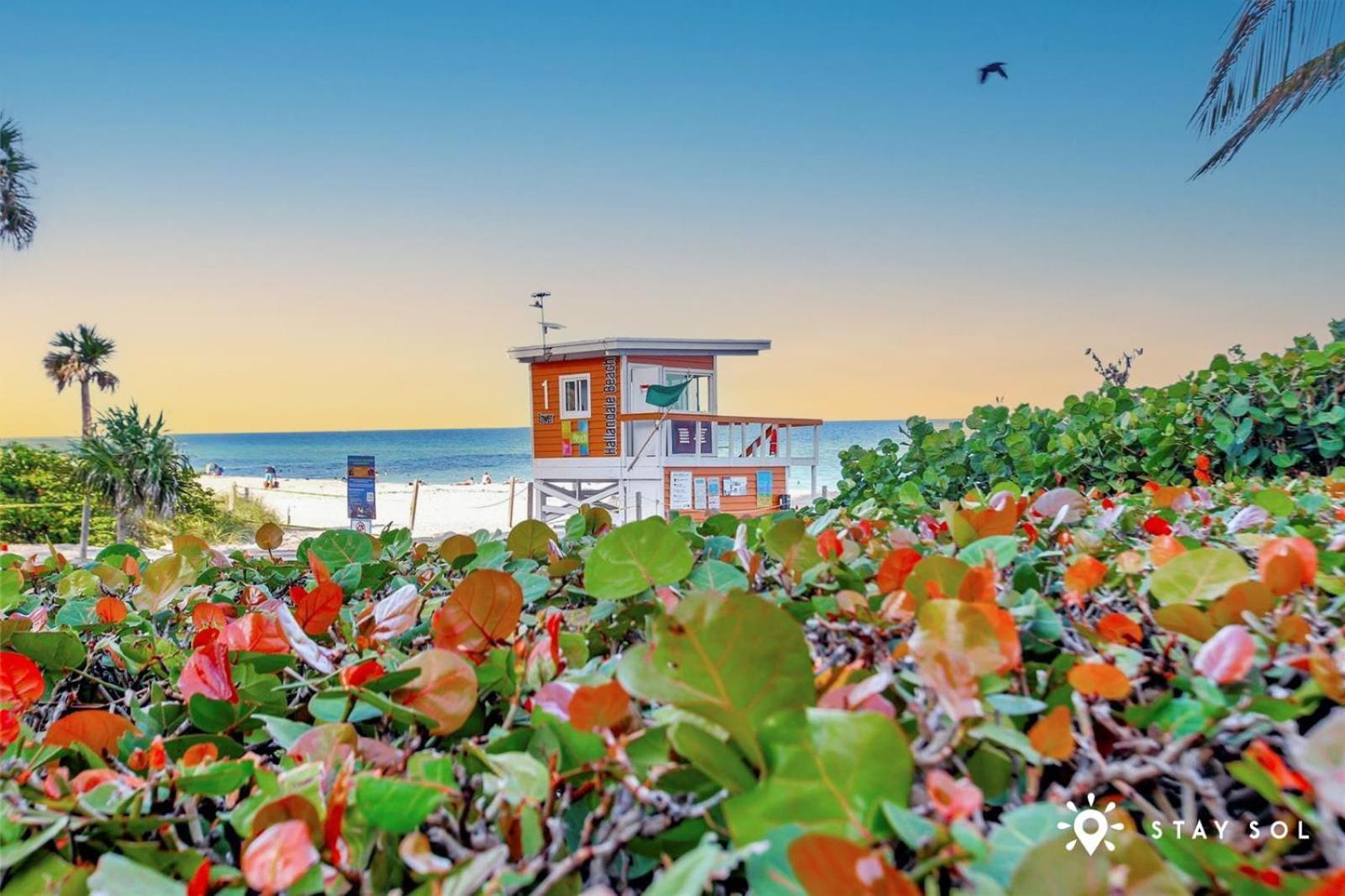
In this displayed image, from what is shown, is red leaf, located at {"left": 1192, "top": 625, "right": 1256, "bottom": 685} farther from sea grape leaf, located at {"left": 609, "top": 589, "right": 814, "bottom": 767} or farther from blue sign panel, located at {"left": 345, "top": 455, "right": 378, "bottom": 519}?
blue sign panel, located at {"left": 345, "top": 455, "right": 378, "bottom": 519}

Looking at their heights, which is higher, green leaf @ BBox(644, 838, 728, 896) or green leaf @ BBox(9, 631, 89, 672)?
green leaf @ BBox(644, 838, 728, 896)

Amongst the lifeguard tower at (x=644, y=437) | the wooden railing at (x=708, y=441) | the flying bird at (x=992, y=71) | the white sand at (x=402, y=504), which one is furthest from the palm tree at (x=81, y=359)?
the flying bird at (x=992, y=71)

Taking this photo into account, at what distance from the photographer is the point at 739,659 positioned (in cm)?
37

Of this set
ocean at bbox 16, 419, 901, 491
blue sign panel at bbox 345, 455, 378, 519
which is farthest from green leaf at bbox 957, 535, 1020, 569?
ocean at bbox 16, 419, 901, 491

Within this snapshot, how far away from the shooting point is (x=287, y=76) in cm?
3578

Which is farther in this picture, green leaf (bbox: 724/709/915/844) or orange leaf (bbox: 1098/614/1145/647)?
orange leaf (bbox: 1098/614/1145/647)

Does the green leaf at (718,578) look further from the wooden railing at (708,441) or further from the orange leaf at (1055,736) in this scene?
the wooden railing at (708,441)

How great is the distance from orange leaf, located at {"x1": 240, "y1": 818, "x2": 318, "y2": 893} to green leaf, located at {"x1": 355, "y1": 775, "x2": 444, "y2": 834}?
0.12 feet

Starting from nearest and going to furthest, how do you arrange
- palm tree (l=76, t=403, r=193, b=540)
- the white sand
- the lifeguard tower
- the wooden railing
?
1. palm tree (l=76, t=403, r=193, b=540)
2. the wooden railing
3. the lifeguard tower
4. the white sand

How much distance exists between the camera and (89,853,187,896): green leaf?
14.6 inches

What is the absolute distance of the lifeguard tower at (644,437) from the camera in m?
14.9

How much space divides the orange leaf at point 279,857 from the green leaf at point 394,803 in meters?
0.04

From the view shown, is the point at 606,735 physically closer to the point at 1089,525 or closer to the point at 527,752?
the point at 527,752

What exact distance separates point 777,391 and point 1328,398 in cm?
5615
